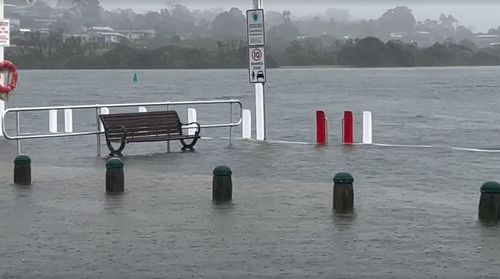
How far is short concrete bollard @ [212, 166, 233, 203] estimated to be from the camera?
1356 centimetres

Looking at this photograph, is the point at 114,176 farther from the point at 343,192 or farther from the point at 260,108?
the point at 260,108

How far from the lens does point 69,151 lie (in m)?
22.1

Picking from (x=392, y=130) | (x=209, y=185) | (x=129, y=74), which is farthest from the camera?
(x=129, y=74)

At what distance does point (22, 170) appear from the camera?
1533cm

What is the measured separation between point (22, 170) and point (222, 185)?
331cm

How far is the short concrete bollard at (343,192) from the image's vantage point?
12.7 metres

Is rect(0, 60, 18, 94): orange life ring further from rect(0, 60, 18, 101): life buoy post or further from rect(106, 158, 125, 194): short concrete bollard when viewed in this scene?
rect(106, 158, 125, 194): short concrete bollard

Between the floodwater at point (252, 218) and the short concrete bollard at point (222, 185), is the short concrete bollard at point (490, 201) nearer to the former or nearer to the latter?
the floodwater at point (252, 218)

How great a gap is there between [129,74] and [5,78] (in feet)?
543

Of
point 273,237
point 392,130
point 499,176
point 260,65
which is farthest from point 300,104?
point 273,237

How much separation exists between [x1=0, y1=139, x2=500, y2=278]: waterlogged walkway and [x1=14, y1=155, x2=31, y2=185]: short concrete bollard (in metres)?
0.18

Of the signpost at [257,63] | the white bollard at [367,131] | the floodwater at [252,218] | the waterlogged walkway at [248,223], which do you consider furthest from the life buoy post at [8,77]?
the white bollard at [367,131]

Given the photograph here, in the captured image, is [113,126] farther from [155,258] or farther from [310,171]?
Result: [155,258]

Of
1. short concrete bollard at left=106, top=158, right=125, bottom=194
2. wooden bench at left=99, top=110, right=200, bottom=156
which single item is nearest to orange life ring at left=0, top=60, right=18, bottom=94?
wooden bench at left=99, top=110, right=200, bottom=156
